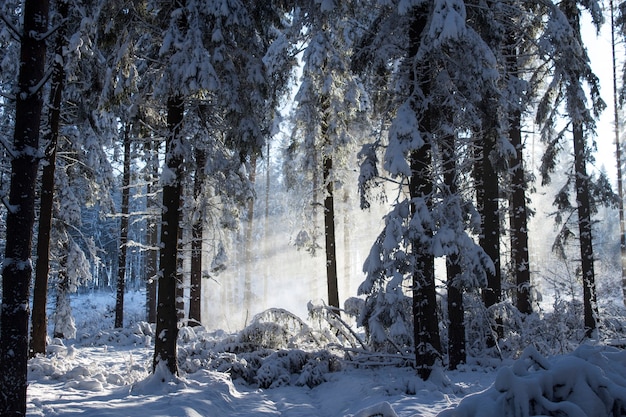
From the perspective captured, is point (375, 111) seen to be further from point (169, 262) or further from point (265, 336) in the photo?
point (265, 336)

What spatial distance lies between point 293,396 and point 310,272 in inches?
1422

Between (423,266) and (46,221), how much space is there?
998 centimetres

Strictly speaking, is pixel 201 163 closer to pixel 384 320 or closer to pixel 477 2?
pixel 384 320

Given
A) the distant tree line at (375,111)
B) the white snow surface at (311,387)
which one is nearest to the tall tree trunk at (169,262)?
the distant tree line at (375,111)

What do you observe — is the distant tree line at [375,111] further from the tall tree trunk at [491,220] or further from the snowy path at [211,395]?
the snowy path at [211,395]

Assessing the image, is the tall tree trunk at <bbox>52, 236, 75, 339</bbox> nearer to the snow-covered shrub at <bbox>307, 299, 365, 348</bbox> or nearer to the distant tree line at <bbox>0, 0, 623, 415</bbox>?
the distant tree line at <bbox>0, 0, 623, 415</bbox>

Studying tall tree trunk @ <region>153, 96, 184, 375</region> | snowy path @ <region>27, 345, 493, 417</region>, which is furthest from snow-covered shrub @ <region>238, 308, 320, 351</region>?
tall tree trunk @ <region>153, 96, 184, 375</region>

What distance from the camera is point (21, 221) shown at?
17.8ft

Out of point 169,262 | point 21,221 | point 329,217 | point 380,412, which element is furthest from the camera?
point 329,217

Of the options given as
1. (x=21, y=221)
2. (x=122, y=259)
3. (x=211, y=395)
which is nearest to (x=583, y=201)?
(x=211, y=395)

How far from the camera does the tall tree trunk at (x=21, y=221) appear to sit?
514 centimetres

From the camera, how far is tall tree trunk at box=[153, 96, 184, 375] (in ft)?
28.2

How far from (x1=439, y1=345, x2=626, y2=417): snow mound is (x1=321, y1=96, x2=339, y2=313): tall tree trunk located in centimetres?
1206

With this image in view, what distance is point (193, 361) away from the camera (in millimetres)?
10281
